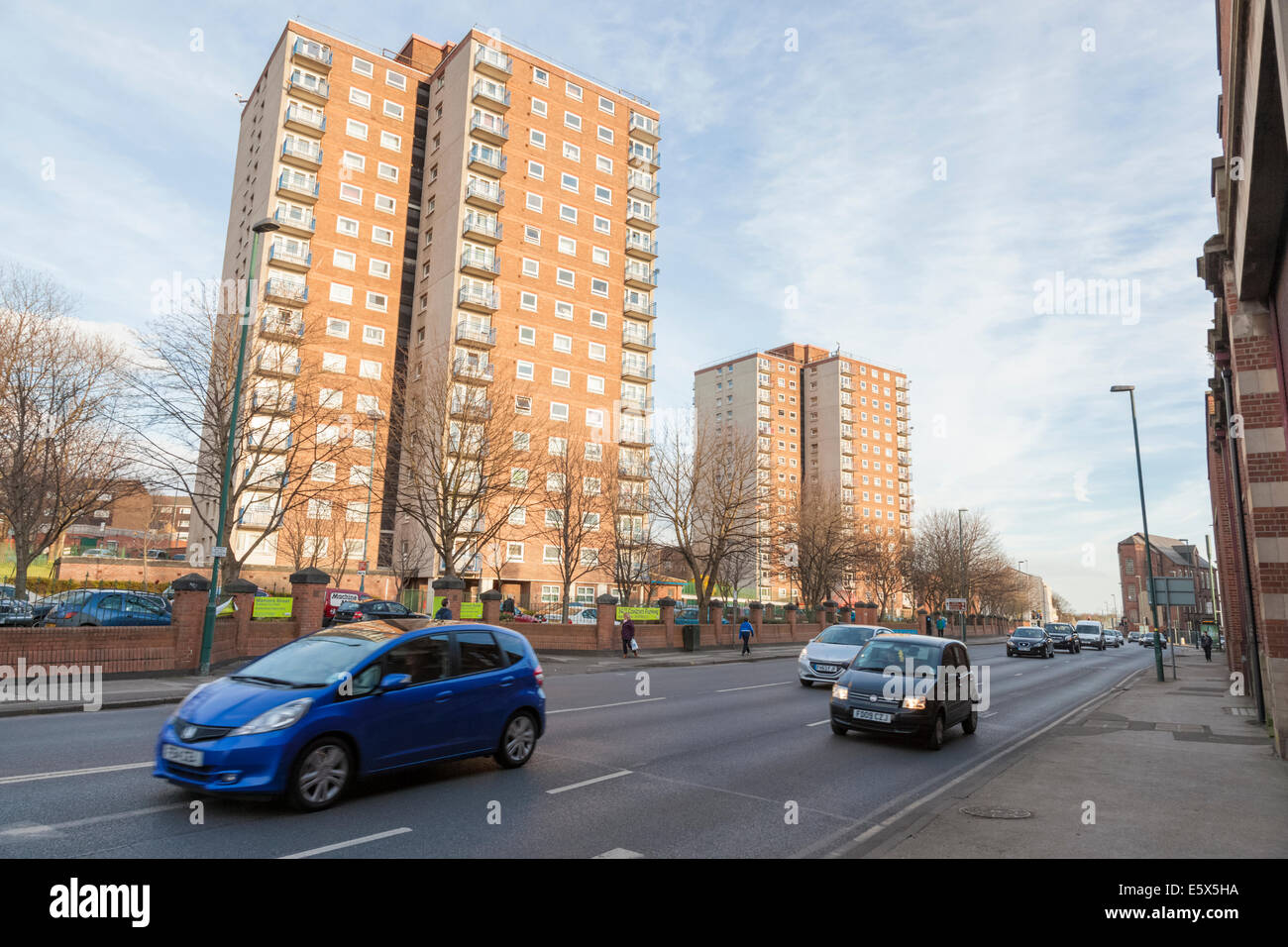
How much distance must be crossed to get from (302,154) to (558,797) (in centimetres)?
→ 5794

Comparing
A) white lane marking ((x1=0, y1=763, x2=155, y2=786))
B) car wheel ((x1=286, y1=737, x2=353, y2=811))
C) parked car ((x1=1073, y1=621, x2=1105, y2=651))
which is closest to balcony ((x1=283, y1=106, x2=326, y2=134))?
white lane marking ((x1=0, y1=763, x2=155, y2=786))

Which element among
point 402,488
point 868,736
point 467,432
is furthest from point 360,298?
point 868,736

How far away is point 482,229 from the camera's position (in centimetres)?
5691

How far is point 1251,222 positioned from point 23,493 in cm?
3596

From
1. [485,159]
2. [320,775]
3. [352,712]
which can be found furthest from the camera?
[485,159]

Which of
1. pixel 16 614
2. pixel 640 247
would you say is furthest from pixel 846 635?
pixel 640 247

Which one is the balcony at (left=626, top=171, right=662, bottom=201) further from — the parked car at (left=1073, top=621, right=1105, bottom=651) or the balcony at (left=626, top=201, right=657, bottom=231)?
the parked car at (left=1073, top=621, right=1105, bottom=651)

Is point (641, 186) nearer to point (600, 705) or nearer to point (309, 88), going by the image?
point (309, 88)

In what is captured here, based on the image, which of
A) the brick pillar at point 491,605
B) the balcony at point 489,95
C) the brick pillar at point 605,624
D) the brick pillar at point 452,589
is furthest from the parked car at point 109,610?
the balcony at point 489,95

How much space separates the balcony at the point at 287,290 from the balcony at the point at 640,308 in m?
26.1

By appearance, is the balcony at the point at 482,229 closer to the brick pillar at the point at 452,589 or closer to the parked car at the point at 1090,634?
the brick pillar at the point at 452,589

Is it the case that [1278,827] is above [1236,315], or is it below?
below
